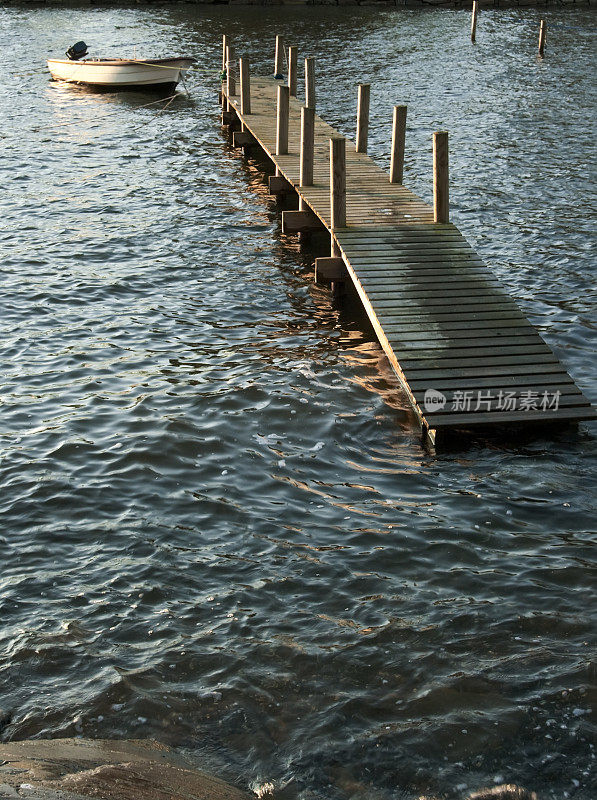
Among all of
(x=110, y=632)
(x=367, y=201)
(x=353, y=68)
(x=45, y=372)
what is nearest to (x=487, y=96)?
(x=353, y=68)

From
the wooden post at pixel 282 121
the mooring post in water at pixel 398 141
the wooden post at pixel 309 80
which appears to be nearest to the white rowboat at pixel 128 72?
the wooden post at pixel 309 80

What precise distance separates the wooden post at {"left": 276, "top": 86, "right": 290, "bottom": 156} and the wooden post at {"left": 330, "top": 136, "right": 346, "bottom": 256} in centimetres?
483

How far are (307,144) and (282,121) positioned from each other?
109 inches

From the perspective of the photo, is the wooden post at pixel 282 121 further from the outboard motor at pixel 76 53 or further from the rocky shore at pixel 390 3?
the rocky shore at pixel 390 3

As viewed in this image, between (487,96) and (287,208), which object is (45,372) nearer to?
(287,208)

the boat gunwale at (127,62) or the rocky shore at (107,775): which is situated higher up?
the boat gunwale at (127,62)

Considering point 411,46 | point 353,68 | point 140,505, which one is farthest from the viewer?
point 411,46

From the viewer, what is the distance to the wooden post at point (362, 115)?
55.9 feet

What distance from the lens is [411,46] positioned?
38031 mm

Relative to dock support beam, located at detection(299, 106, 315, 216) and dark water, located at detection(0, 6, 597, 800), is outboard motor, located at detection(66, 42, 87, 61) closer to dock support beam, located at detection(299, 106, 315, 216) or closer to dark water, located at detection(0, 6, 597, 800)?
dark water, located at detection(0, 6, 597, 800)

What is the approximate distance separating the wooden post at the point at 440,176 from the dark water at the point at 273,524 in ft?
5.50

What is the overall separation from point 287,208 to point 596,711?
13.9m

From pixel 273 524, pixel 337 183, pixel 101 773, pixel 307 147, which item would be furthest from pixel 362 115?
pixel 101 773

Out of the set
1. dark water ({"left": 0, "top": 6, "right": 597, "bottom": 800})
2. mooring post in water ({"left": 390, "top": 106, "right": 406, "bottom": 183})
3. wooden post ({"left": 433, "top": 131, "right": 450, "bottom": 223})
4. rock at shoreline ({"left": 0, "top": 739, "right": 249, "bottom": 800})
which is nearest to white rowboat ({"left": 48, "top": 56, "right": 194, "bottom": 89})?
dark water ({"left": 0, "top": 6, "right": 597, "bottom": 800})
